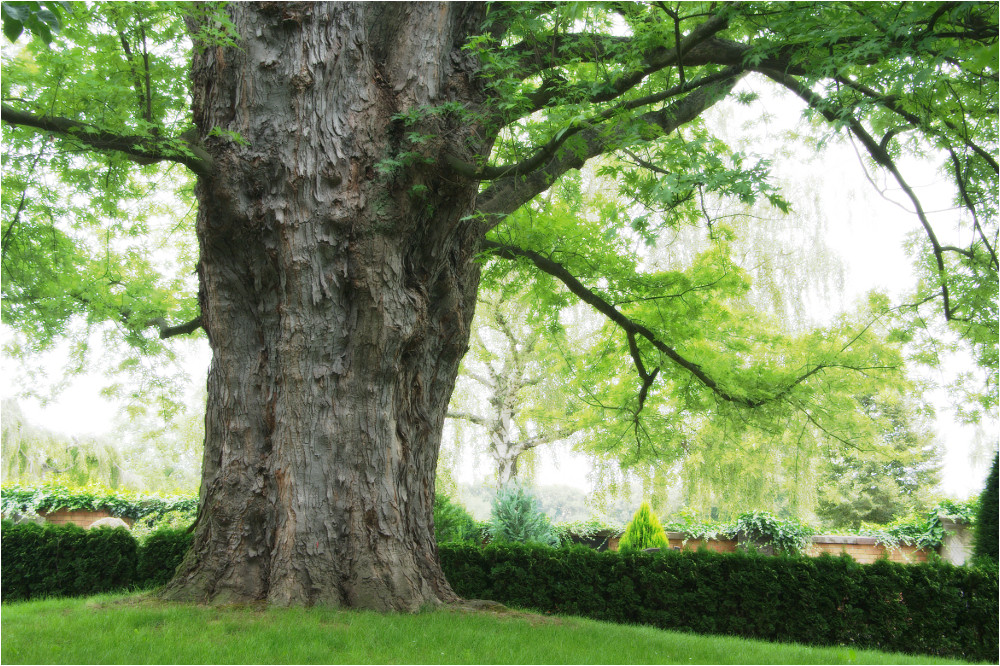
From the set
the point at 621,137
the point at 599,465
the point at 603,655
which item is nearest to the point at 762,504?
the point at 599,465

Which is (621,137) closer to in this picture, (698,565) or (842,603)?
(698,565)

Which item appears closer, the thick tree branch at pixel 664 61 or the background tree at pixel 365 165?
the thick tree branch at pixel 664 61

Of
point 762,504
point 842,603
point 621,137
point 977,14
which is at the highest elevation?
point 977,14

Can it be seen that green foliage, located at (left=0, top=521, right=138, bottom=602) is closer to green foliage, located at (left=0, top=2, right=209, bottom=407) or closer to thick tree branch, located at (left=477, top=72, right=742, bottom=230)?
green foliage, located at (left=0, top=2, right=209, bottom=407)

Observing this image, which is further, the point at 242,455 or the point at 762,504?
the point at 762,504

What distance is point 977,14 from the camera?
12.7 feet

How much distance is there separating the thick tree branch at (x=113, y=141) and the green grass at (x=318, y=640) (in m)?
3.10

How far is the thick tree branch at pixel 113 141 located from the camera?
163 inches

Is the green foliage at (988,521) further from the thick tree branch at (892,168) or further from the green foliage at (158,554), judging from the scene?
the green foliage at (158,554)

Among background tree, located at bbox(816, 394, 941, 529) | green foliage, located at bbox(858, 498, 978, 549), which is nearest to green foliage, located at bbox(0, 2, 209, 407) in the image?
green foliage, located at bbox(858, 498, 978, 549)

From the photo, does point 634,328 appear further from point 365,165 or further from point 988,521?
point 988,521

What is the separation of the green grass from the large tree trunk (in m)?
0.47

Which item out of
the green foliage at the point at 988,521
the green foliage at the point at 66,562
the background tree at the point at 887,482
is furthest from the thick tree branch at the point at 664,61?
the background tree at the point at 887,482

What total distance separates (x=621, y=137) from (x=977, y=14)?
2256mm
